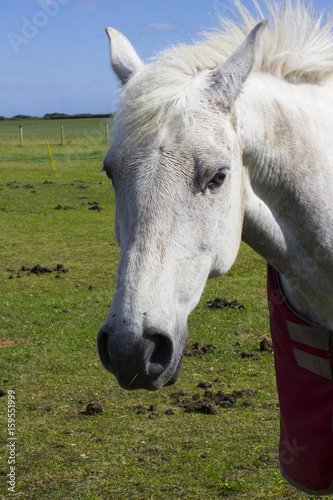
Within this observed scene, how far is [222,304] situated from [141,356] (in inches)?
212

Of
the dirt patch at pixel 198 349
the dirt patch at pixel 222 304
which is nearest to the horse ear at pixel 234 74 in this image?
the dirt patch at pixel 198 349

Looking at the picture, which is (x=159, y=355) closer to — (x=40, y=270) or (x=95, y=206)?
(x=40, y=270)

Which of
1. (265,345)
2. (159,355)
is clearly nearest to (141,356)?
(159,355)

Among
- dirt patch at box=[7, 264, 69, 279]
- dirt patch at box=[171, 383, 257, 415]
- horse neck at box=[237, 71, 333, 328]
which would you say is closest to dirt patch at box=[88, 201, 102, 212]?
dirt patch at box=[7, 264, 69, 279]

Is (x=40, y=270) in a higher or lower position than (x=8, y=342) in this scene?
higher

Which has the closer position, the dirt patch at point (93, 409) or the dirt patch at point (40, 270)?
the dirt patch at point (93, 409)

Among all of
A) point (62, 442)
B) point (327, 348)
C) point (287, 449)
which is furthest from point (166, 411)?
point (327, 348)

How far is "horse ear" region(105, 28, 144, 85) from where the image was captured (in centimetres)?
231

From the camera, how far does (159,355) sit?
1.77 metres

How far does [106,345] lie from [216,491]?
217 cm

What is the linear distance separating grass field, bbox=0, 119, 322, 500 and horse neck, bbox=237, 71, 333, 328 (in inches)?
77.1

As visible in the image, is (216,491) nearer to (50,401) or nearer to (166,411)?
(166,411)

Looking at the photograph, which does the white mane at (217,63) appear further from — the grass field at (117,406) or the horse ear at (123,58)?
the grass field at (117,406)

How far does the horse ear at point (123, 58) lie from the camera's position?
90.9 inches
